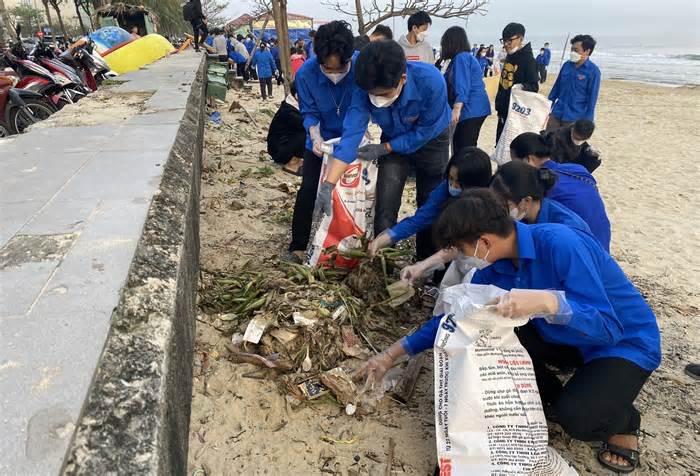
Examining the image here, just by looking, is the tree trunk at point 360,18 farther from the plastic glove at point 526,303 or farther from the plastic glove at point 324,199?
the plastic glove at point 526,303

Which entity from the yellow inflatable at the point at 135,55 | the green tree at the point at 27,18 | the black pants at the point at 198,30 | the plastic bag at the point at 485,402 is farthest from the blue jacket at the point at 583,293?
the green tree at the point at 27,18

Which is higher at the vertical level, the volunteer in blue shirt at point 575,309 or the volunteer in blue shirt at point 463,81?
the volunteer in blue shirt at point 463,81

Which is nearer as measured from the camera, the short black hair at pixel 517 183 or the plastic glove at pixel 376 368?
the plastic glove at pixel 376 368

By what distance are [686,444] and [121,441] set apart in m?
2.11

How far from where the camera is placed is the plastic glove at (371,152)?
110 inches

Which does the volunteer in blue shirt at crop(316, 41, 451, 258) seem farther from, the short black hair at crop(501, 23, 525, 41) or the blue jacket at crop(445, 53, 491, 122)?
the short black hair at crop(501, 23, 525, 41)

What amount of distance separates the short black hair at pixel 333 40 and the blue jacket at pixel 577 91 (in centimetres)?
315

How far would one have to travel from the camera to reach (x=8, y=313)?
1.31m

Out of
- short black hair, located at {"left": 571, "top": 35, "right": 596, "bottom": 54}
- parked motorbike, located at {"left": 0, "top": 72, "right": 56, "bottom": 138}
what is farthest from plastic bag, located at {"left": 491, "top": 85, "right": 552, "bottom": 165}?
parked motorbike, located at {"left": 0, "top": 72, "right": 56, "bottom": 138}

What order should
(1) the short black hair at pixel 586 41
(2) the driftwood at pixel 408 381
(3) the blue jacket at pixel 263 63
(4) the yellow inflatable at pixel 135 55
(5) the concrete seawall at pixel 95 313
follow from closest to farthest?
1. (5) the concrete seawall at pixel 95 313
2. (2) the driftwood at pixel 408 381
3. (1) the short black hair at pixel 586 41
4. (4) the yellow inflatable at pixel 135 55
5. (3) the blue jacket at pixel 263 63

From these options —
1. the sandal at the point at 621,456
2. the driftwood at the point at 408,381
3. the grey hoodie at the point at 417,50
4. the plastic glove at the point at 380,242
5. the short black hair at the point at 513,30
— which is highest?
the short black hair at the point at 513,30

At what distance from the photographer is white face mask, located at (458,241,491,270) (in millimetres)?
1757

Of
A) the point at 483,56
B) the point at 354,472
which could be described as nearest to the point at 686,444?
the point at 354,472

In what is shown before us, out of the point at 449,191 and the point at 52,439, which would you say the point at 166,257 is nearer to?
the point at 52,439
